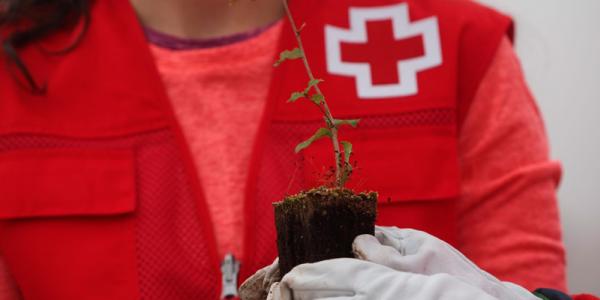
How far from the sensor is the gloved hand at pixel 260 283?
30.2 inches

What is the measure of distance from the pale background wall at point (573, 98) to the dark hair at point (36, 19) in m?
1.04

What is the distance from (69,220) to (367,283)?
0.61 m

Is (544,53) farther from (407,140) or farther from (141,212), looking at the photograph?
(141,212)

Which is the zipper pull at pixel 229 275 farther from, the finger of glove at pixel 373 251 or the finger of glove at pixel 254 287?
the finger of glove at pixel 373 251

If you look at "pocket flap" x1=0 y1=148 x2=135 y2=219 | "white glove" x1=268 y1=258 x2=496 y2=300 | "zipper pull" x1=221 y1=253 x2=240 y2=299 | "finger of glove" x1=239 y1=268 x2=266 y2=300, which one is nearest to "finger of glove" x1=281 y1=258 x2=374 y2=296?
"white glove" x1=268 y1=258 x2=496 y2=300

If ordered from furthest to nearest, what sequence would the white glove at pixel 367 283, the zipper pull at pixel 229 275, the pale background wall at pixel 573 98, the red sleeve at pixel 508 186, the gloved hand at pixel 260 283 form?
the pale background wall at pixel 573 98 < the red sleeve at pixel 508 186 < the zipper pull at pixel 229 275 < the gloved hand at pixel 260 283 < the white glove at pixel 367 283

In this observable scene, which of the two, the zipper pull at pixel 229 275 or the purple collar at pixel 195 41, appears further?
the purple collar at pixel 195 41

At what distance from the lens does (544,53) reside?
5.99 feet

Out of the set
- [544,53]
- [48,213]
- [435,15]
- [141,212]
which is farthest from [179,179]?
[544,53]

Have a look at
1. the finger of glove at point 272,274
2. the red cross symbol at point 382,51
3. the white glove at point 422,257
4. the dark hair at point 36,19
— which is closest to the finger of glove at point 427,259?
the white glove at point 422,257

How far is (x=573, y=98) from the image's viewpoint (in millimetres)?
1816

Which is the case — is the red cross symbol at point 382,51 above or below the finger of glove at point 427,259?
above

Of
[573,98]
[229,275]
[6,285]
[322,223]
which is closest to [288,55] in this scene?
[322,223]

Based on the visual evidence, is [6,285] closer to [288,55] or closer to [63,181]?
[63,181]
